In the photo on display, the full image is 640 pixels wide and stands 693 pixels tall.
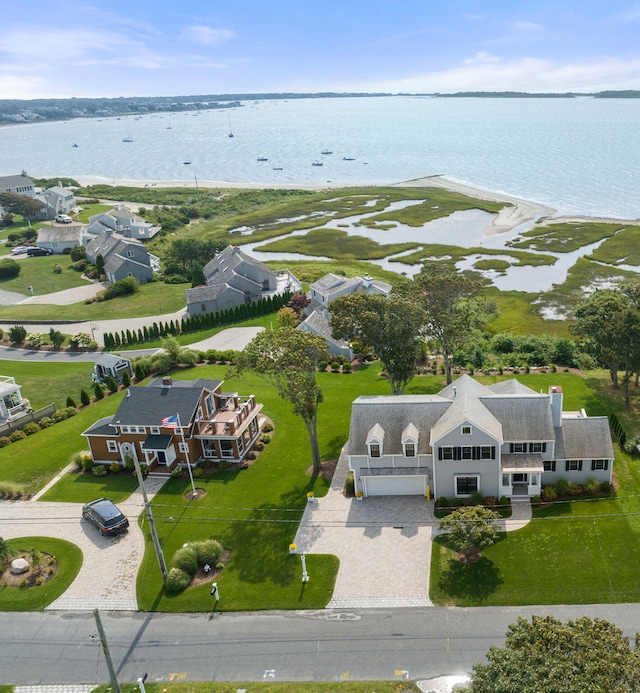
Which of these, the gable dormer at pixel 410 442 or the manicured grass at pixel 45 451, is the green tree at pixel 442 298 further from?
the manicured grass at pixel 45 451

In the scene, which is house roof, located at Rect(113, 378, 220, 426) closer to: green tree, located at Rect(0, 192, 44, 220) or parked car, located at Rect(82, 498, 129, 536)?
parked car, located at Rect(82, 498, 129, 536)

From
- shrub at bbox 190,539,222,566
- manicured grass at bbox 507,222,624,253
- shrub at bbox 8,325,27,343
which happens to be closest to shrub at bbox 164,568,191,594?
shrub at bbox 190,539,222,566

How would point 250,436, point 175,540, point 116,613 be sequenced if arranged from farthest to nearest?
1. point 250,436
2. point 175,540
3. point 116,613

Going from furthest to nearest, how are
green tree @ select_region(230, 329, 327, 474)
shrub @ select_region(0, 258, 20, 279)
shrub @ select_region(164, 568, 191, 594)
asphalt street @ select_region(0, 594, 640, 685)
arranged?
1. shrub @ select_region(0, 258, 20, 279)
2. green tree @ select_region(230, 329, 327, 474)
3. shrub @ select_region(164, 568, 191, 594)
4. asphalt street @ select_region(0, 594, 640, 685)

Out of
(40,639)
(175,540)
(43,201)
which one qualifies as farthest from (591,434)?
(43,201)

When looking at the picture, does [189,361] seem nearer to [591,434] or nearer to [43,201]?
[591,434]
